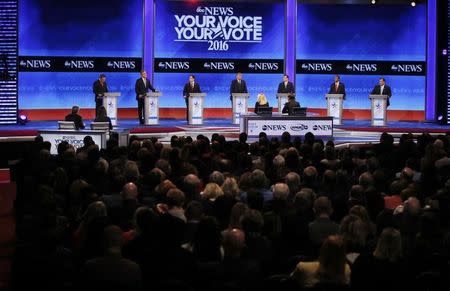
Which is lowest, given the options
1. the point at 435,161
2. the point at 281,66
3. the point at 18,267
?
the point at 18,267

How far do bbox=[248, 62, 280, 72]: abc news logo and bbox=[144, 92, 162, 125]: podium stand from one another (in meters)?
4.23

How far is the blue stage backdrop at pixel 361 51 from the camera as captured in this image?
85.0 feet

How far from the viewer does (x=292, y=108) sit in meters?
19.0

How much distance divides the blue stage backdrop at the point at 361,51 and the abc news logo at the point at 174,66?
358 cm

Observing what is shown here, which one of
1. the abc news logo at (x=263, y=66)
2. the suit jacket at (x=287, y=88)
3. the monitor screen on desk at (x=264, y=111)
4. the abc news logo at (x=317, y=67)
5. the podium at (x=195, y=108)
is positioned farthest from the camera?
the abc news logo at (x=317, y=67)

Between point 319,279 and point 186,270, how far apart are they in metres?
1.02

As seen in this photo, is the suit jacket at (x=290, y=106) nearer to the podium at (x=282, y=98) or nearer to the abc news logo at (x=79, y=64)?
the podium at (x=282, y=98)

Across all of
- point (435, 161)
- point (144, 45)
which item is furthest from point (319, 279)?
point (144, 45)

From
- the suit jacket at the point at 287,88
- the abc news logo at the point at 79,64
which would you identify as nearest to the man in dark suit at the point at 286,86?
the suit jacket at the point at 287,88

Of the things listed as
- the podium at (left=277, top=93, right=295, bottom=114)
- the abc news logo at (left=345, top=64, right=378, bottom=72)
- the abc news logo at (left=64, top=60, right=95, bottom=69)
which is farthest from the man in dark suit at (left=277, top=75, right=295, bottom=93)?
the abc news logo at (left=64, top=60, right=95, bottom=69)

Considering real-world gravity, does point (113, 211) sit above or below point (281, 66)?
below

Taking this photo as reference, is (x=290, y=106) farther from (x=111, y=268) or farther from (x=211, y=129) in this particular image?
(x=111, y=268)

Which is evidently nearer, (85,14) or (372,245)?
(372,245)

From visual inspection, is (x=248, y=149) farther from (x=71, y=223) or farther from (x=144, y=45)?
(x=144, y=45)
